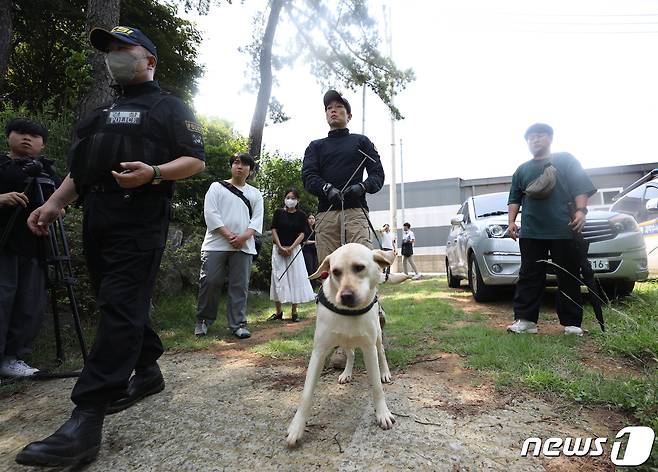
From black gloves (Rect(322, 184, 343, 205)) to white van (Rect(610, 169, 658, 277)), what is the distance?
20.4ft

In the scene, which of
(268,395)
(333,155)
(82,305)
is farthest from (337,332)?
(82,305)

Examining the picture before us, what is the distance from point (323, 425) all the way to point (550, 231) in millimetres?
2926

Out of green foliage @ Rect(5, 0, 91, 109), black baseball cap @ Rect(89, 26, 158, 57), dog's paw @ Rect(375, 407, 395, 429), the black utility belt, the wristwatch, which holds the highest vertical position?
green foliage @ Rect(5, 0, 91, 109)

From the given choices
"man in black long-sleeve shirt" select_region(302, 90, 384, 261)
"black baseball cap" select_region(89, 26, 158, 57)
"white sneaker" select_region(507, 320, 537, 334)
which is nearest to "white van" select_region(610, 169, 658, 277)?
"white sneaker" select_region(507, 320, 537, 334)

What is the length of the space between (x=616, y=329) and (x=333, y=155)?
2.92 meters

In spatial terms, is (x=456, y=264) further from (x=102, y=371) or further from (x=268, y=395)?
(x=102, y=371)

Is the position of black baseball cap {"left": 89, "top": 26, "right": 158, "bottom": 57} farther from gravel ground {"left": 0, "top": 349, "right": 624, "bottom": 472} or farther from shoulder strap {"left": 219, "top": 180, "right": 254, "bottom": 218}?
shoulder strap {"left": 219, "top": 180, "right": 254, "bottom": 218}

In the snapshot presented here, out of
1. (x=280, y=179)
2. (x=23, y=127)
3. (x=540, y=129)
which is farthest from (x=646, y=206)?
(x=280, y=179)

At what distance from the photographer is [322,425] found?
211 centimetres

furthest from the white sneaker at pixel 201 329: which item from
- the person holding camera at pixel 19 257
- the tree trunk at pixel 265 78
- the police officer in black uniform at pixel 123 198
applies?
the tree trunk at pixel 265 78

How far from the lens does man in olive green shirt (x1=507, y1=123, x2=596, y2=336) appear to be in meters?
3.72

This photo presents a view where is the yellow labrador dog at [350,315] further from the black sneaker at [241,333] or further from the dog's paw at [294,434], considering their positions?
the black sneaker at [241,333]

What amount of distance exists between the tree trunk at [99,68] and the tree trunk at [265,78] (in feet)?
16.0

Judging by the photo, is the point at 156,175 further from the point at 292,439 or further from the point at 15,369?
the point at 15,369
